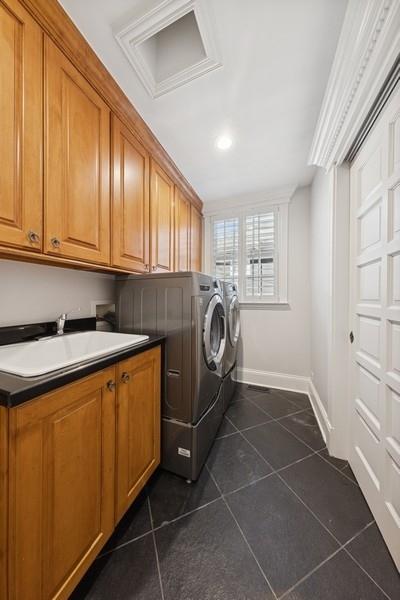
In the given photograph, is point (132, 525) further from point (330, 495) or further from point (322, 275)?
point (322, 275)

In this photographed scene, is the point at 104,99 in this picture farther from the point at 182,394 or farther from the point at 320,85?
the point at 182,394

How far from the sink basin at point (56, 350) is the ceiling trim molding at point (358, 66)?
1.65 m

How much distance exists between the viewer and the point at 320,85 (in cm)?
130

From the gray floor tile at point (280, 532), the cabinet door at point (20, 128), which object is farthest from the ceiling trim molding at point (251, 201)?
the gray floor tile at point (280, 532)

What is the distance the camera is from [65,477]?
73 cm

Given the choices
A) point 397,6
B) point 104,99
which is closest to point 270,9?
point 397,6

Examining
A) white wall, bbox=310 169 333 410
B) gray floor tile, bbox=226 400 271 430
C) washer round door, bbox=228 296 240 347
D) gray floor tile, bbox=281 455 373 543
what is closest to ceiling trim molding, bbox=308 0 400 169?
white wall, bbox=310 169 333 410

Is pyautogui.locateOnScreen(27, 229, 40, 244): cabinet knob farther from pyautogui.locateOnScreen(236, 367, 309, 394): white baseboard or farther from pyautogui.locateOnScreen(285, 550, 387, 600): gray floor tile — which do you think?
pyautogui.locateOnScreen(236, 367, 309, 394): white baseboard

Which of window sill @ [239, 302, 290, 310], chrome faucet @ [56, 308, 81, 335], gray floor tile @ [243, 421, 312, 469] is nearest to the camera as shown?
chrome faucet @ [56, 308, 81, 335]

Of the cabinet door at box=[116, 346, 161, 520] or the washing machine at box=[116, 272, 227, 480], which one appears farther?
the washing machine at box=[116, 272, 227, 480]

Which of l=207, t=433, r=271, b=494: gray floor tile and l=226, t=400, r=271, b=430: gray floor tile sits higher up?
l=226, t=400, r=271, b=430: gray floor tile

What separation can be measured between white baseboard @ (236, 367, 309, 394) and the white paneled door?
3.86ft

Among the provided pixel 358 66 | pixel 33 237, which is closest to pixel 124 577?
pixel 33 237

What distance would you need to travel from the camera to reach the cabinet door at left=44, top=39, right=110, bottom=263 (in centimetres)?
97
